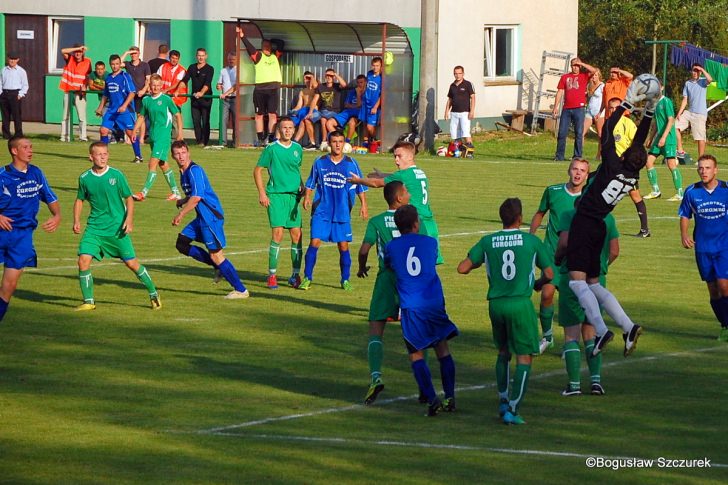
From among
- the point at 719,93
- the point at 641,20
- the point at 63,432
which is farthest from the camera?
the point at 641,20

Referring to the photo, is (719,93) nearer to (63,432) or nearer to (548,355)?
(548,355)

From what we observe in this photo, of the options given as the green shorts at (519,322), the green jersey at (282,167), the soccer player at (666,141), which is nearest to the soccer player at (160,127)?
the soccer player at (666,141)

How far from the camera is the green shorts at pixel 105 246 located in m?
15.3

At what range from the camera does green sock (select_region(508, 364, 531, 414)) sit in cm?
1038

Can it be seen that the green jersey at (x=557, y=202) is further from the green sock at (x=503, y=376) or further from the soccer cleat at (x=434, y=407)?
the soccer cleat at (x=434, y=407)

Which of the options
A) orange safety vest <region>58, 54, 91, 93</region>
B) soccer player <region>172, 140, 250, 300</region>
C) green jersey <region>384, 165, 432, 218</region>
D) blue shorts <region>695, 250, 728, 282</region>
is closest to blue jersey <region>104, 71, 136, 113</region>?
orange safety vest <region>58, 54, 91, 93</region>

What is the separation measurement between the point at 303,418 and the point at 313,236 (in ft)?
21.2

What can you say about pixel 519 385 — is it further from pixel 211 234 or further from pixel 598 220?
pixel 211 234

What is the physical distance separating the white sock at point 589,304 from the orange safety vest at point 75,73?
2758cm

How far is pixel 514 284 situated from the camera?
1041 cm

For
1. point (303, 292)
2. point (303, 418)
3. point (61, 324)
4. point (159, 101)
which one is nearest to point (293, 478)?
point (303, 418)

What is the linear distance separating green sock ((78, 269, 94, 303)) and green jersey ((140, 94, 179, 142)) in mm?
10533

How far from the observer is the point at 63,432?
1014cm

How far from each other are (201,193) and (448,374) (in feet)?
19.8
